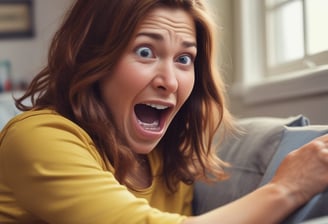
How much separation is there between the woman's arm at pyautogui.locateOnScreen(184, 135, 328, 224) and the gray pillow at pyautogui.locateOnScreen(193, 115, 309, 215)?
333 millimetres

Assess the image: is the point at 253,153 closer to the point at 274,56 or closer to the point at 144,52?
the point at 144,52

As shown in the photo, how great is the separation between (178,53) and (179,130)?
0.99 ft

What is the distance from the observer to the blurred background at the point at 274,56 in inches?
76.2

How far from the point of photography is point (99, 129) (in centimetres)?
125

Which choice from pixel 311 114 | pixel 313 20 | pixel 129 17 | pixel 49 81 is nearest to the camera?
pixel 129 17

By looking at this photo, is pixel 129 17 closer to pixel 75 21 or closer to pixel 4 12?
pixel 75 21

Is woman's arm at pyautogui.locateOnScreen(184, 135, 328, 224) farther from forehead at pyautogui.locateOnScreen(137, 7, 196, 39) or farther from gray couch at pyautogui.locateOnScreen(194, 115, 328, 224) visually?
forehead at pyautogui.locateOnScreen(137, 7, 196, 39)

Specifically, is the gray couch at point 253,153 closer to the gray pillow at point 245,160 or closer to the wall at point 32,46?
the gray pillow at point 245,160

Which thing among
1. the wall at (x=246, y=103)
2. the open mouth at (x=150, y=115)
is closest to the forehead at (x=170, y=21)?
the open mouth at (x=150, y=115)

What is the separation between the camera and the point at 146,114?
142 cm

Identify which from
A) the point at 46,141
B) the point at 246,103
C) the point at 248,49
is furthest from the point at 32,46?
the point at 46,141

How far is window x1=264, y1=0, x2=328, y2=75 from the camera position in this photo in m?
2.12

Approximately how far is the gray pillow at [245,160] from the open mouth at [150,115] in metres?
0.25

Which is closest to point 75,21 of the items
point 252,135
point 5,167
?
point 5,167
